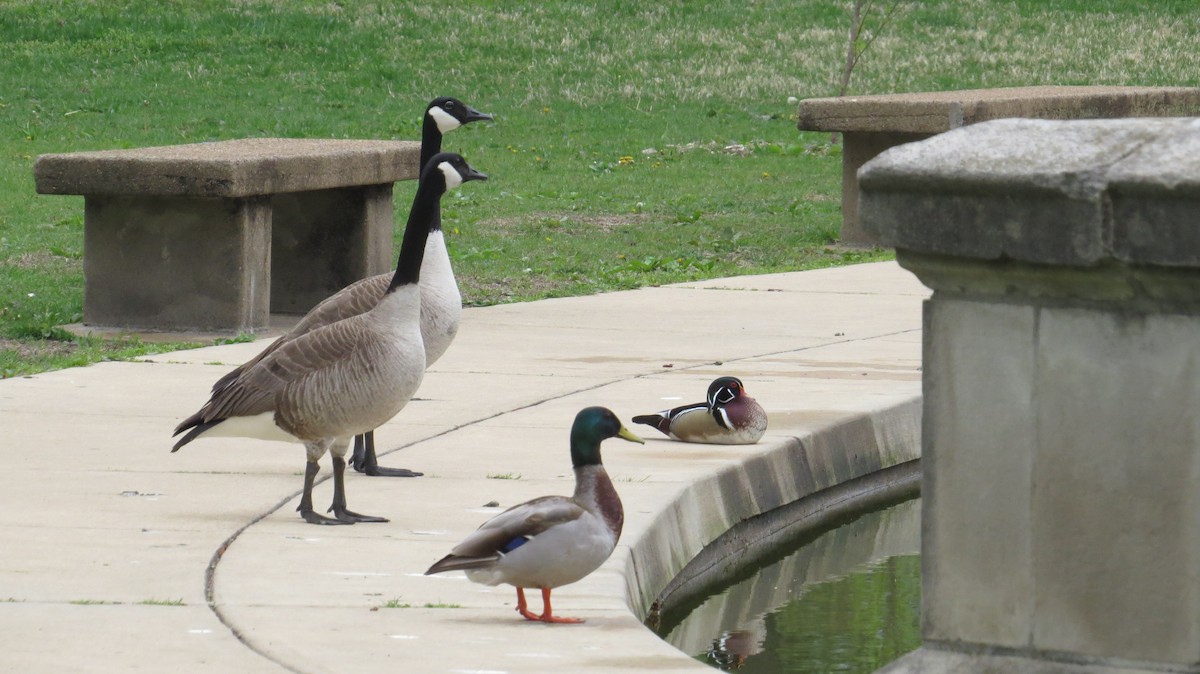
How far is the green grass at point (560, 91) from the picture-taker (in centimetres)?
1547

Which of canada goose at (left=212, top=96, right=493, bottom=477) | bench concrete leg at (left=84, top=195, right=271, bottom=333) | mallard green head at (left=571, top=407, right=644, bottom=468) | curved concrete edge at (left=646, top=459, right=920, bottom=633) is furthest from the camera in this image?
bench concrete leg at (left=84, top=195, right=271, bottom=333)

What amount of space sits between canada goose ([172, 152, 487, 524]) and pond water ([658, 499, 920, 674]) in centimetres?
120

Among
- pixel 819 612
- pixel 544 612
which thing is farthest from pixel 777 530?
pixel 544 612

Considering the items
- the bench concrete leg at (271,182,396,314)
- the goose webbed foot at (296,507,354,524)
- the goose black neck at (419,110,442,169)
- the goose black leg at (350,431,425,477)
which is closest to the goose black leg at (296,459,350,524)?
the goose webbed foot at (296,507,354,524)

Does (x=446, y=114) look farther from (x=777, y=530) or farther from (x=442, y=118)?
(x=777, y=530)

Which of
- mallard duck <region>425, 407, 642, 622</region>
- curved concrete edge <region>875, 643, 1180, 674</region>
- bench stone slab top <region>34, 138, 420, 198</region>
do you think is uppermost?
bench stone slab top <region>34, 138, 420, 198</region>

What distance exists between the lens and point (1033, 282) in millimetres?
3527

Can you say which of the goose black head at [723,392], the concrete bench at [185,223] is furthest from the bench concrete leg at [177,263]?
the goose black head at [723,392]

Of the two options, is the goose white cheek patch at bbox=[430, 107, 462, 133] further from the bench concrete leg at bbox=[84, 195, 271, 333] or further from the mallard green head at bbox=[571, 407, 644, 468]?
the mallard green head at bbox=[571, 407, 644, 468]

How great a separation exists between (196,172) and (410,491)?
4454mm

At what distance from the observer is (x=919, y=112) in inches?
597

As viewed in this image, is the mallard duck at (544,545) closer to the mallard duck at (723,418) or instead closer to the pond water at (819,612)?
the pond water at (819,612)

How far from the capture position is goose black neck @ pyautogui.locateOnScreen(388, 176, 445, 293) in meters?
6.15

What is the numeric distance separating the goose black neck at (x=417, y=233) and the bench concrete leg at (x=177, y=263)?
437 cm
